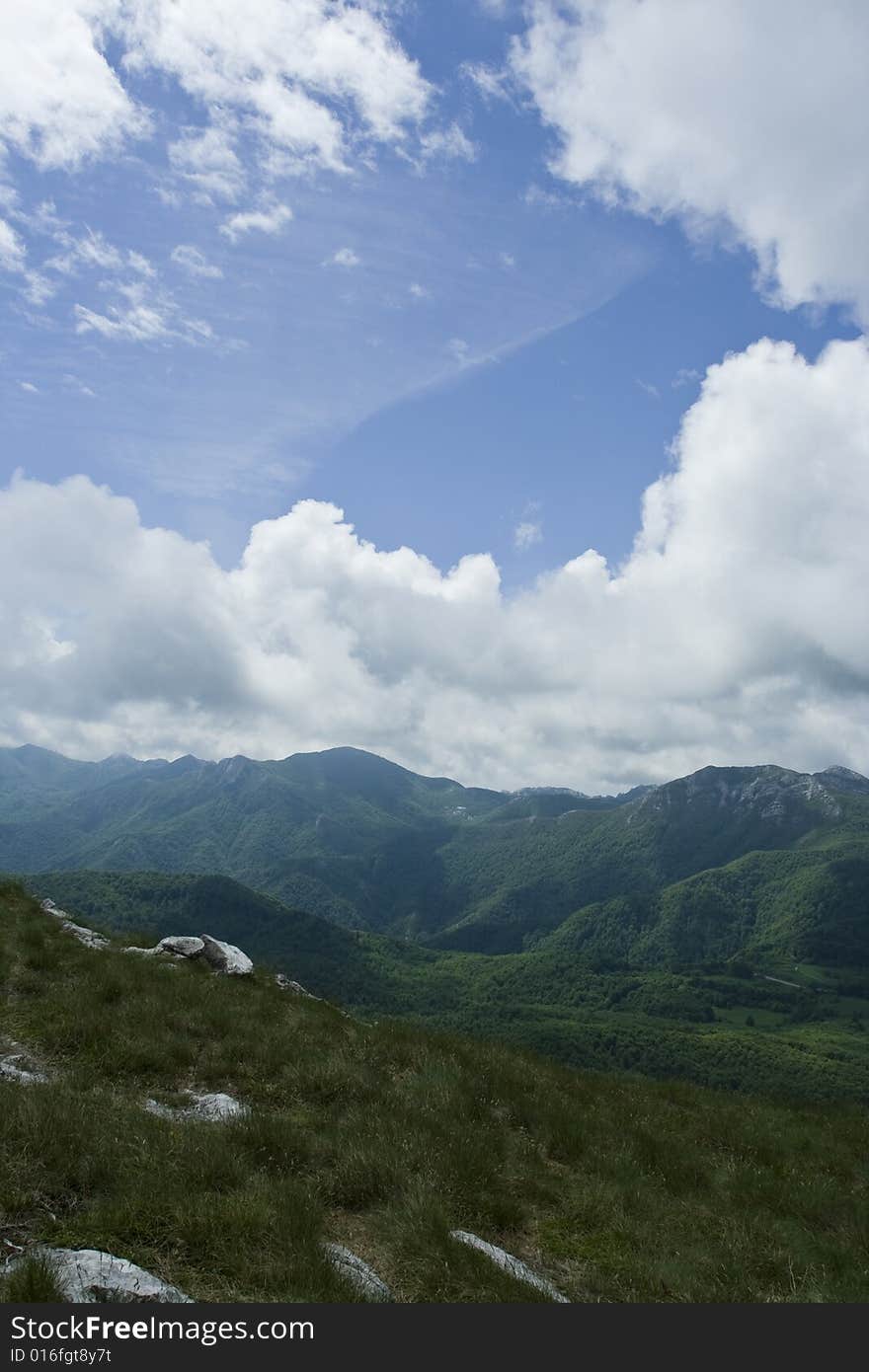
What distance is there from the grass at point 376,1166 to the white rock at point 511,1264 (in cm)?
25

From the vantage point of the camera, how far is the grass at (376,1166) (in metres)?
6.32

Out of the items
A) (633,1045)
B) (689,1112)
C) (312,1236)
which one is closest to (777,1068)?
→ (633,1045)

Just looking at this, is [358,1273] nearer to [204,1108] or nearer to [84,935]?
[204,1108]

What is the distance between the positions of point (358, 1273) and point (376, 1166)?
2214 millimetres

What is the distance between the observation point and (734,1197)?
33.4 feet

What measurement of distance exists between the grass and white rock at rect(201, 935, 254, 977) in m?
4.82

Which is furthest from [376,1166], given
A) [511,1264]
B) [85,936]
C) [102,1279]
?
[85,936]

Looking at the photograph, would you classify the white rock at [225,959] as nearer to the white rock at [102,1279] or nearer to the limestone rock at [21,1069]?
the limestone rock at [21,1069]

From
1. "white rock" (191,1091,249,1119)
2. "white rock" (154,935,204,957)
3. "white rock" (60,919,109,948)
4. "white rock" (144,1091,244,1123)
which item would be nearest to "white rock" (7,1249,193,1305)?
"white rock" (144,1091,244,1123)

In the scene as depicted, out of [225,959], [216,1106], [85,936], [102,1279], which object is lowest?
[225,959]

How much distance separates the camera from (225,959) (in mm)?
20672

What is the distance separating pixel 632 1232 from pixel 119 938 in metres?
19.3

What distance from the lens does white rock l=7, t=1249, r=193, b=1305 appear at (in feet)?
17.0

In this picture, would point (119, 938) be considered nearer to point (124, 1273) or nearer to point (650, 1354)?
point (124, 1273)
